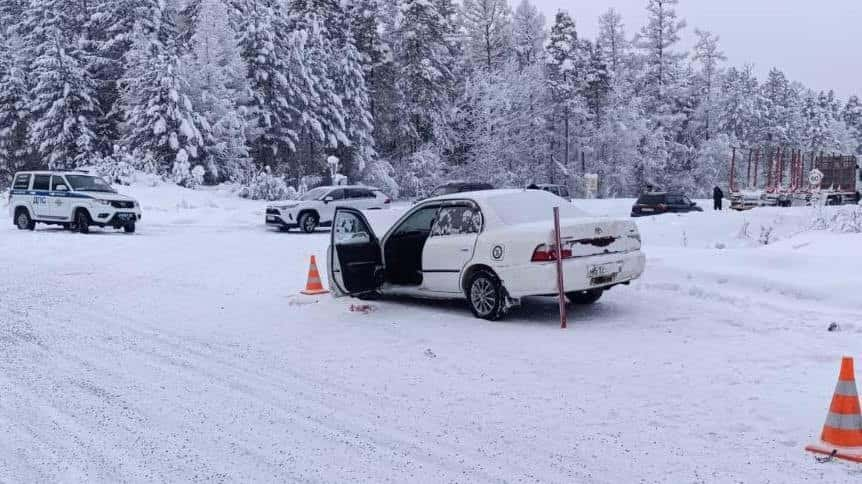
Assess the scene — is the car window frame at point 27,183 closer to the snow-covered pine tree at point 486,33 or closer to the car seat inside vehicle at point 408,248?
the car seat inside vehicle at point 408,248

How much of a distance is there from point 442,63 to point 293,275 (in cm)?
4769

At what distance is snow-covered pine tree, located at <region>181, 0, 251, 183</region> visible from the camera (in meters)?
44.5

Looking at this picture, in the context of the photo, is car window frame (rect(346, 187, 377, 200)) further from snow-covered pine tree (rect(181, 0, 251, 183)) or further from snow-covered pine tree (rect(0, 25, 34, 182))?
snow-covered pine tree (rect(0, 25, 34, 182))

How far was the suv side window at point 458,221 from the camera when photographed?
358 inches

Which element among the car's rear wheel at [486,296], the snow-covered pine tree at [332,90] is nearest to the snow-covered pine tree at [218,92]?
the snow-covered pine tree at [332,90]

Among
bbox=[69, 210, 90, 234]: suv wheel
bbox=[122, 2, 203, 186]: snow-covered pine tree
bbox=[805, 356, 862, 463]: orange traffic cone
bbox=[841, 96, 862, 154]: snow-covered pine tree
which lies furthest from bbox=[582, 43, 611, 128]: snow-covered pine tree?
bbox=[841, 96, 862, 154]: snow-covered pine tree

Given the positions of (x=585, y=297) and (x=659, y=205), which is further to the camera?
(x=659, y=205)

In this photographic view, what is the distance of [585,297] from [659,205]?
21.3 metres

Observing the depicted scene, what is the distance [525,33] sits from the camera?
235 ft

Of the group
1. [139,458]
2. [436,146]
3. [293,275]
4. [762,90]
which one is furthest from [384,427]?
[762,90]

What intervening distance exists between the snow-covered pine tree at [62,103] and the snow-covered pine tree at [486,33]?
3494 centimetres

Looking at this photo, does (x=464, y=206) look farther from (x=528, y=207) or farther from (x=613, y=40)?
(x=613, y=40)

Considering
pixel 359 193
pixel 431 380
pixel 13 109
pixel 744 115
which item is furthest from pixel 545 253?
pixel 744 115

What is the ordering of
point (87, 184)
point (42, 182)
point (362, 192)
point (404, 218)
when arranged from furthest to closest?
point (362, 192), point (87, 184), point (42, 182), point (404, 218)
